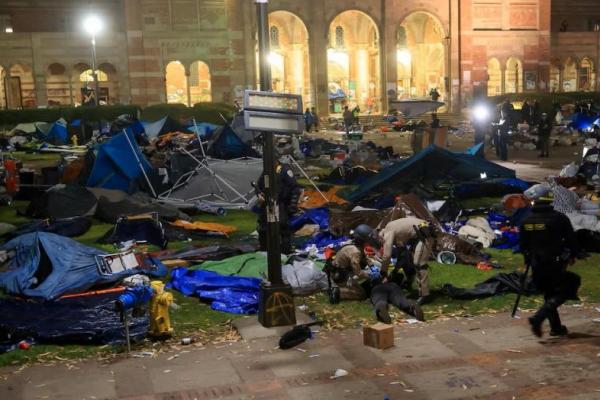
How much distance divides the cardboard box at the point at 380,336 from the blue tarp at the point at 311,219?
6.75 m

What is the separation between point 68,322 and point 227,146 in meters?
13.4

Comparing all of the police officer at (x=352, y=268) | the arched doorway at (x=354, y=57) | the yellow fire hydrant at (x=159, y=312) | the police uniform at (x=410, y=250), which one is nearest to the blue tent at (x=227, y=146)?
the police officer at (x=352, y=268)

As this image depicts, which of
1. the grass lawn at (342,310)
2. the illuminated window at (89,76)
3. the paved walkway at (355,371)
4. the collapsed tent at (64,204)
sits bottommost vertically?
the grass lawn at (342,310)

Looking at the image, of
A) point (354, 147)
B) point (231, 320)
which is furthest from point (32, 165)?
point (231, 320)

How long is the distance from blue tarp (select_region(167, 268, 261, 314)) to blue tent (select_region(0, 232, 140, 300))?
0.72m

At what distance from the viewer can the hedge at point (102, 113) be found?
39625 millimetres

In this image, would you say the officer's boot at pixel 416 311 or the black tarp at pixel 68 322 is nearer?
the black tarp at pixel 68 322

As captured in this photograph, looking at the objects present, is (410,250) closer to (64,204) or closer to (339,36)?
(64,204)

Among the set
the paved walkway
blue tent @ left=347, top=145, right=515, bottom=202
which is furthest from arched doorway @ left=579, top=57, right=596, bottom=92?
the paved walkway

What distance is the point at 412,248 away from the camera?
10305mm

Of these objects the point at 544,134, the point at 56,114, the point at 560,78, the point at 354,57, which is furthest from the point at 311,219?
the point at 560,78

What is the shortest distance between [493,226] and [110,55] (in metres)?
34.1

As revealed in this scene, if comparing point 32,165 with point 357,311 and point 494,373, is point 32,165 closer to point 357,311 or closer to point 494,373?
Result: point 357,311

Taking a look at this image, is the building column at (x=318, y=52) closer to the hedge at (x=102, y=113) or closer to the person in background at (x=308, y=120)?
the person in background at (x=308, y=120)
